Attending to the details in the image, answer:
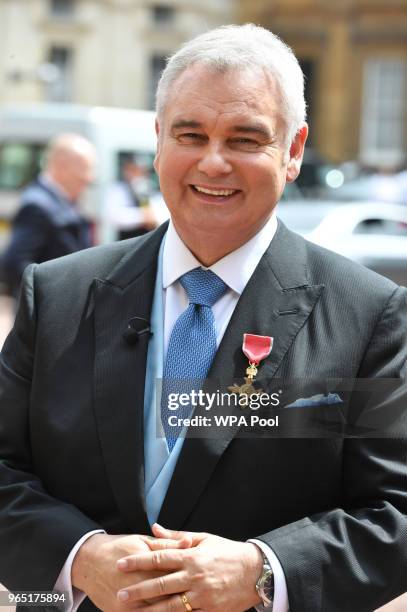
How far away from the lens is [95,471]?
2.15m

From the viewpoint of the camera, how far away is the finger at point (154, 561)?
196 cm

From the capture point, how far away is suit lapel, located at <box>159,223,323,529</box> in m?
2.09

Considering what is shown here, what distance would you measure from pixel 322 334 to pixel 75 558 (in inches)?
27.1

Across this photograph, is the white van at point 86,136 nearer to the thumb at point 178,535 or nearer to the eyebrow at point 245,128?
the eyebrow at point 245,128

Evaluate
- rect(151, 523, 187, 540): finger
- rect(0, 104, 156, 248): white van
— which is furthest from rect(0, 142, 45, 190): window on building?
rect(151, 523, 187, 540): finger

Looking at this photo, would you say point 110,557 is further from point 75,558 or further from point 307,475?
point 307,475

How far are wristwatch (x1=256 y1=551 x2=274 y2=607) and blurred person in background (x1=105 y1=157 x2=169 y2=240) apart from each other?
248 inches

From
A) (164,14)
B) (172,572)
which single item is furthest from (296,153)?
(164,14)

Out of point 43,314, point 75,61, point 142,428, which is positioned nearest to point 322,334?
point 142,428

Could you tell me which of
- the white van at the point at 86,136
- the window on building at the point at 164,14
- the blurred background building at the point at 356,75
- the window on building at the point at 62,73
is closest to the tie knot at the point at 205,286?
the white van at the point at 86,136

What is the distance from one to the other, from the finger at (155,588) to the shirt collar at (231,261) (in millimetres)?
640

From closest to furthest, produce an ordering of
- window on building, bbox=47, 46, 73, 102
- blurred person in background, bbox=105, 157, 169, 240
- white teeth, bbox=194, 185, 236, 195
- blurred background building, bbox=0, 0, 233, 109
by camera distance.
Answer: white teeth, bbox=194, 185, 236, 195 → blurred person in background, bbox=105, 157, 169, 240 → blurred background building, bbox=0, 0, 233, 109 → window on building, bbox=47, 46, 73, 102

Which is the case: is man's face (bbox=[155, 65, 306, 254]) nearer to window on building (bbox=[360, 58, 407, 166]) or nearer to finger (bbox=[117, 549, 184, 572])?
finger (bbox=[117, 549, 184, 572])

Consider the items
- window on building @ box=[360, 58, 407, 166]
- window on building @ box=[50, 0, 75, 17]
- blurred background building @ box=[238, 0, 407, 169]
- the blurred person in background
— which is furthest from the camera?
window on building @ box=[360, 58, 407, 166]
